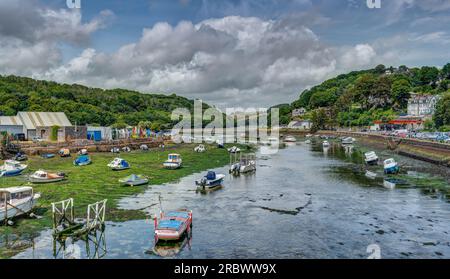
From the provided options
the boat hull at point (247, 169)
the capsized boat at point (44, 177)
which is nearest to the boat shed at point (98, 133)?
the boat hull at point (247, 169)

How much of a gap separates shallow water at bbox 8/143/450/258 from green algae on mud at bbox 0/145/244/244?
7.25 feet

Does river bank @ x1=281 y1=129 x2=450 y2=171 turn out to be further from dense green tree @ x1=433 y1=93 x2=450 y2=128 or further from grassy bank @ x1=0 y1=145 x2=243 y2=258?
grassy bank @ x1=0 y1=145 x2=243 y2=258

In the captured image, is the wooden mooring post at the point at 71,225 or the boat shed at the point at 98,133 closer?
the wooden mooring post at the point at 71,225

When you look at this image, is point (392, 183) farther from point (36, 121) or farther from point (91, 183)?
point (36, 121)

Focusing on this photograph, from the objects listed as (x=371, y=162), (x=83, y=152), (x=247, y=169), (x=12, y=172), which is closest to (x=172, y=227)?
(x=12, y=172)

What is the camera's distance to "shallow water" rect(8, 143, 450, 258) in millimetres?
27047

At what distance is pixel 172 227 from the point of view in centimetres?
2842

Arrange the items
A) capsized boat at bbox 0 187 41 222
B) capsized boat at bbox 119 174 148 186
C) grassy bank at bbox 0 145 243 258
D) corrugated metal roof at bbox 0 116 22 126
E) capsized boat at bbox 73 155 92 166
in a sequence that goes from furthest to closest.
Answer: corrugated metal roof at bbox 0 116 22 126, capsized boat at bbox 73 155 92 166, capsized boat at bbox 119 174 148 186, grassy bank at bbox 0 145 243 258, capsized boat at bbox 0 187 41 222

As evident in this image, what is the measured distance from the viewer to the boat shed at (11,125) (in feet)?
307

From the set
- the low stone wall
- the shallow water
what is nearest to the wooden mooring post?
the shallow water

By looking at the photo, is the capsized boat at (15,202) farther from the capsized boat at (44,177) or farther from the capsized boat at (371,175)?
the capsized boat at (371,175)

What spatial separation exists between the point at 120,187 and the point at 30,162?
1076 inches
